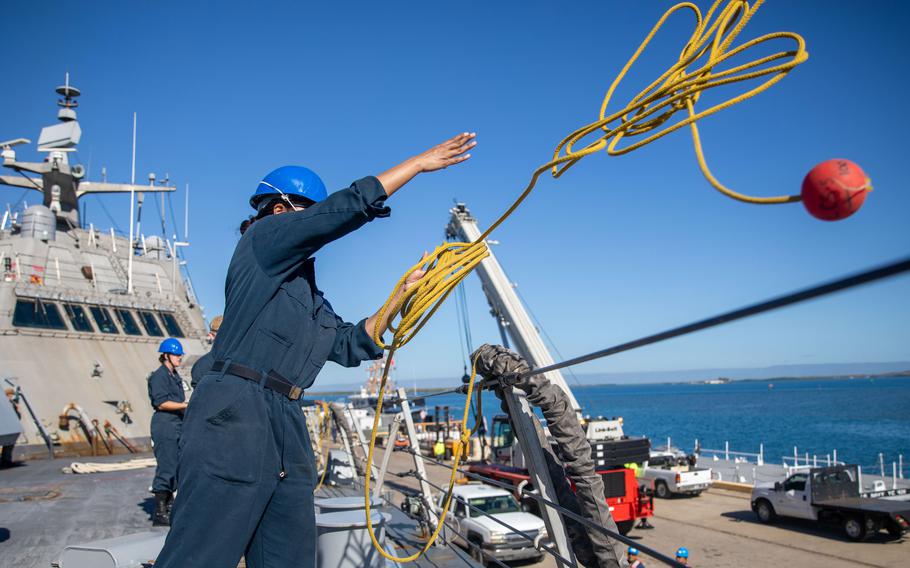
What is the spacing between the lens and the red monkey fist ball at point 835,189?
1202mm

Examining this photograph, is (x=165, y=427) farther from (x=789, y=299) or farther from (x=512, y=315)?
(x=512, y=315)

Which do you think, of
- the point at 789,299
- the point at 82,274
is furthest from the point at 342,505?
the point at 82,274

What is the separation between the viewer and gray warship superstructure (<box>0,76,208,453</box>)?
1308 centimetres

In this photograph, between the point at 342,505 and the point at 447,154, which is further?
the point at 342,505

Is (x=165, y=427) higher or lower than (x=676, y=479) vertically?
higher

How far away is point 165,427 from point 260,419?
168 inches

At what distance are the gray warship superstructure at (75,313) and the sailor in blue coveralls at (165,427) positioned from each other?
27.2ft

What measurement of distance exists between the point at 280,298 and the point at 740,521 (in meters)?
16.1

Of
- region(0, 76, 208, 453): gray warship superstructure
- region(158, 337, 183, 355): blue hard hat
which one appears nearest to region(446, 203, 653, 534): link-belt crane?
region(158, 337, 183, 355): blue hard hat

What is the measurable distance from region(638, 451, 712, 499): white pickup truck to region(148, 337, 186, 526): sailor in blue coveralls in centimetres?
1550

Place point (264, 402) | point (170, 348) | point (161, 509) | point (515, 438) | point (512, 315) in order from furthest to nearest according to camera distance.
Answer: point (512, 315) < point (515, 438) < point (170, 348) < point (161, 509) < point (264, 402)

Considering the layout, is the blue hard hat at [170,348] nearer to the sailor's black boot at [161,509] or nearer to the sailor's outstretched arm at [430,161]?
the sailor's black boot at [161,509]

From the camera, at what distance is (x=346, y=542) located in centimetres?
358

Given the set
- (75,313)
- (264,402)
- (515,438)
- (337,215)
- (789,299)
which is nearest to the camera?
(789,299)
